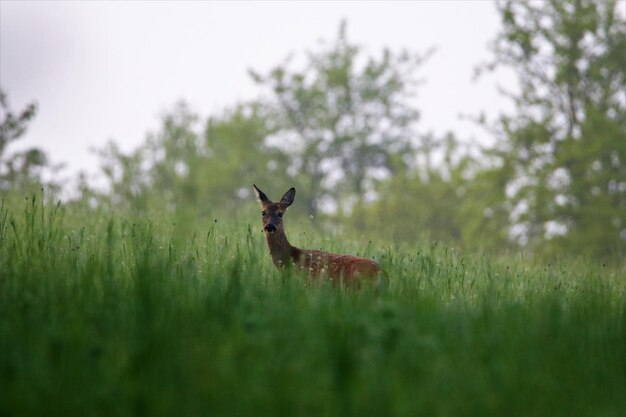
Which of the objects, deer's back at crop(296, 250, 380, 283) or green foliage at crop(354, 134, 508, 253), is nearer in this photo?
deer's back at crop(296, 250, 380, 283)

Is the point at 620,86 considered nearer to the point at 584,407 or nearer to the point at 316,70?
the point at 316,70

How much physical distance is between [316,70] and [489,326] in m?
33.7

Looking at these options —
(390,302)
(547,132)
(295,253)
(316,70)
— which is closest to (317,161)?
(316,70)

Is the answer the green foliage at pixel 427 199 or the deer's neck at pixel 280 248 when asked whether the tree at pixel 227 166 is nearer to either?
the green foliage at pixel 427 199

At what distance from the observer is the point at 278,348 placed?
15.8 ft

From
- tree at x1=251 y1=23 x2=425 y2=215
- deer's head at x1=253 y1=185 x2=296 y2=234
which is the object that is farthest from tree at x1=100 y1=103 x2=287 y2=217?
deer's head at x1=253 y1=185 x2=296 y2=234

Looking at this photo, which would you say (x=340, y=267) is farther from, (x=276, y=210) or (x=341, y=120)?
(x=341, y=120)

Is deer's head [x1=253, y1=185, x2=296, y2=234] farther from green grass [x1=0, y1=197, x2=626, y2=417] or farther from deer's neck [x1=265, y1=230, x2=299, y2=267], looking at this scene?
green grass [x1=0, y1=197, x2=626, y2=417]

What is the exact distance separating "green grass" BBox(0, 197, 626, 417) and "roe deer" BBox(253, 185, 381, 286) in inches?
33.5

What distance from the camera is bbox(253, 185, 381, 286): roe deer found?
757cm

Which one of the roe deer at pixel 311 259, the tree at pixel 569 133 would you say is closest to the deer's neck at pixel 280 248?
the roe deer at pixel 311 259

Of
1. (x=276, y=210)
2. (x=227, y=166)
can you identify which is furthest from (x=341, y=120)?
(x=276, y=210)

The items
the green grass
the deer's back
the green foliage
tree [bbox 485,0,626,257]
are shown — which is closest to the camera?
the green grass

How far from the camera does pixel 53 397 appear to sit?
13.1ft
